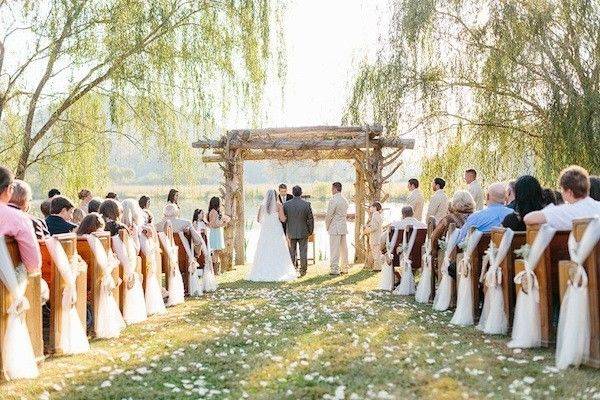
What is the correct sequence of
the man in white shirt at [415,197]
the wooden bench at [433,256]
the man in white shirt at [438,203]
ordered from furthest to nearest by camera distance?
the man in white shirt at [415,197]
the man in white shirt at [438,203]
the wooden bench at [433,256]

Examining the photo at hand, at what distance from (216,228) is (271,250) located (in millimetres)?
2062

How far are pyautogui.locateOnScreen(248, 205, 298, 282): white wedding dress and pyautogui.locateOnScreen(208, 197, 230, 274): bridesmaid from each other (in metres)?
1.41

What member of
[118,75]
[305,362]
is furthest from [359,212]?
[305,362]

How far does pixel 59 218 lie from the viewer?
9414 millimetres

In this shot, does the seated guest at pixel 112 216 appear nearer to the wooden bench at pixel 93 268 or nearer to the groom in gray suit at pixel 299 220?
the wooden bench at pixel 93 268

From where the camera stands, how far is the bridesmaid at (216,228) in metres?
17.4

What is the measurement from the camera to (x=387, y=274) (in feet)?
44.6

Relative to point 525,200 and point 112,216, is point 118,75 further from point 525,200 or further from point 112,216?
point 525,200

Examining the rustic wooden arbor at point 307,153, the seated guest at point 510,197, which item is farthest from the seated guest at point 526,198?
the rustic wooden arbor at point 307,153

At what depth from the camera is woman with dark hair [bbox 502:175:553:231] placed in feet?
→ 27.6

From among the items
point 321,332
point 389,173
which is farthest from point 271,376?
point 389,173

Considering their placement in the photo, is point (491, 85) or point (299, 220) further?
point (299, 220)

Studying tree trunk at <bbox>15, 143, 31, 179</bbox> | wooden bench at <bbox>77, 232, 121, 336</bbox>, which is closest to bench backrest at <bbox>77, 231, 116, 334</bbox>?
wooden bench at <bbox>77, 232, 121, 336</bbox>

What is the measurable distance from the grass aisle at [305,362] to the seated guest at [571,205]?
1.31 metres
